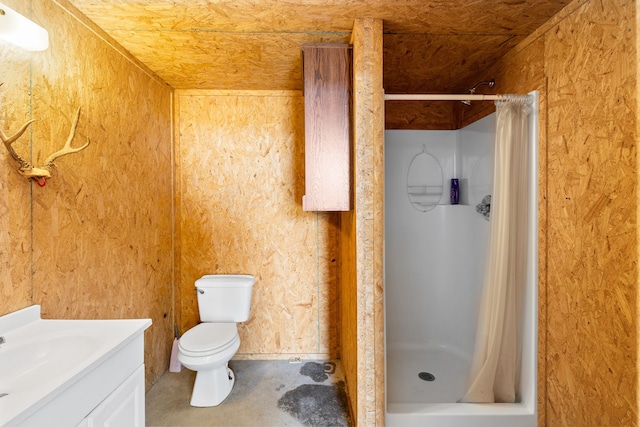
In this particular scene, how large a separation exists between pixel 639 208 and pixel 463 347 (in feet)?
5.57

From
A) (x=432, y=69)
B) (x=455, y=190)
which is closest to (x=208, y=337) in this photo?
(x=455, y=190)

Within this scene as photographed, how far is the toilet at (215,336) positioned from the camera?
1.80 metres

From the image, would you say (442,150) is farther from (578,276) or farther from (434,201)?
(578,276)

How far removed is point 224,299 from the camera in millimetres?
2219

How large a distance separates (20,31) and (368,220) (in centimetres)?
165

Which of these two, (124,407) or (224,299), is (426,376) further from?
(124,407)

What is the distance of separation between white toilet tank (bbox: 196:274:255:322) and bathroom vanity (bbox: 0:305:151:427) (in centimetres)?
104

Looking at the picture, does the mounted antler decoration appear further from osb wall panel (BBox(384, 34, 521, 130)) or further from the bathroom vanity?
osb wall panel (BBox(384, 34, 521, 130))

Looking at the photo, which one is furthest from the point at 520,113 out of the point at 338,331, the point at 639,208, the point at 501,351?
the point at 338,331

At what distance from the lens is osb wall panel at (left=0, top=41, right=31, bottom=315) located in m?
1.12

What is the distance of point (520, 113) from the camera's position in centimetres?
163

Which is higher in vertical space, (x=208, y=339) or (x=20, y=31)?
(x=20, y=31)

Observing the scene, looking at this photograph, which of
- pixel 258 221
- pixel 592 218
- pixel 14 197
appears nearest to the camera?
pixel 14 197

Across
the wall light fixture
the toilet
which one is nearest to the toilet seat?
the toilet
